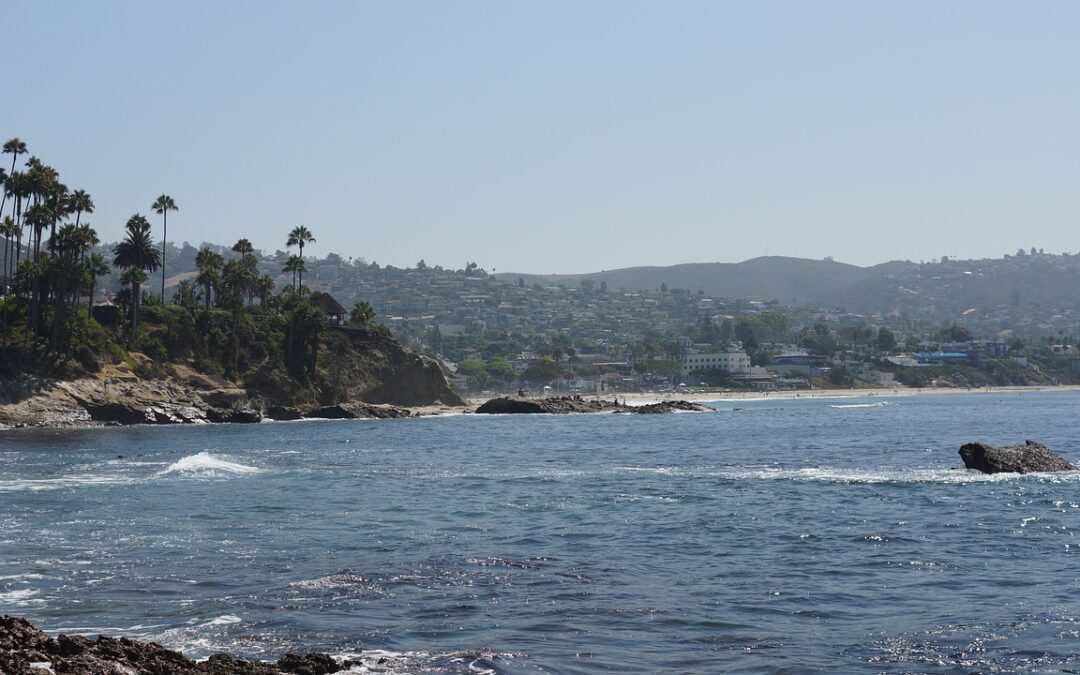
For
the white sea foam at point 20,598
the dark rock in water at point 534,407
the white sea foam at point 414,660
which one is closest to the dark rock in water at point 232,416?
the dark rock in water at point 534,407

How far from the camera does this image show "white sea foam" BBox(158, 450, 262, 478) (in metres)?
50.8

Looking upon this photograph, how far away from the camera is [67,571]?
86.7 ft

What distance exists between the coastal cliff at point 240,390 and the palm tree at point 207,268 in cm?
1264

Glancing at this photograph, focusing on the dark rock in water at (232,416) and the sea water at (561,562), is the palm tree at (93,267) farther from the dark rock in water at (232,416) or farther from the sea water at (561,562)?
the sea water at (561,562)

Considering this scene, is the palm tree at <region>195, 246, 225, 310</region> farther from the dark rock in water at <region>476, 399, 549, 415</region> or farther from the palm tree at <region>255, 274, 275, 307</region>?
the dark rock in water at <region>476, 399, 549, 415</region>

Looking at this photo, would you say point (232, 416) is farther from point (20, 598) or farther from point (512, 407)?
point (20, 598)

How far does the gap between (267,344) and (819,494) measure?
281ft

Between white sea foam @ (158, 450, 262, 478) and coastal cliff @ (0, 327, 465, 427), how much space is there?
3715 centimetres

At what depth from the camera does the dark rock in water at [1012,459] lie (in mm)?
47719

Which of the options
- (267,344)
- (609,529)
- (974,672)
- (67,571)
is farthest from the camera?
(267,344)

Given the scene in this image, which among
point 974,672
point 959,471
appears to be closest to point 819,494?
point 959,471

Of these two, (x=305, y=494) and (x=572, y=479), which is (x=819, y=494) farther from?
(x=305, y=494)

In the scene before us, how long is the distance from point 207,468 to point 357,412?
63.0 meters

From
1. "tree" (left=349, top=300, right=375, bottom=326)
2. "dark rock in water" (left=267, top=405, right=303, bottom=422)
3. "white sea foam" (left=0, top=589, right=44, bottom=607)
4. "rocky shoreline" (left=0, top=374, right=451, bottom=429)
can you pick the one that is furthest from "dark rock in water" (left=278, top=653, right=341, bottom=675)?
"tree" (left=349, top=300, right=375, bottom=326)
